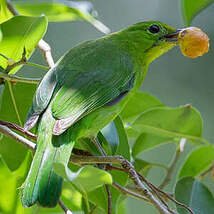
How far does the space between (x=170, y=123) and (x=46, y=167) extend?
3.68 feet

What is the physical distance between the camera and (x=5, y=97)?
9.73 feet

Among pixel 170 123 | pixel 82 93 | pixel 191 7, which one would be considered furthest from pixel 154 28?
pixel 82 93

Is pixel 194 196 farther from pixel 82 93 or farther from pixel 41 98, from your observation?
pixel 41 98

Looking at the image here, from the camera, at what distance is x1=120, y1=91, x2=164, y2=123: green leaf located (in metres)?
3.40

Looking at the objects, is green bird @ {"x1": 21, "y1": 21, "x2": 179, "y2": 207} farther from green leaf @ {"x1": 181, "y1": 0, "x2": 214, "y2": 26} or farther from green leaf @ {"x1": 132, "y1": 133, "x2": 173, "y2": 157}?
green leaf @ {"x1": 132, "y1": 133, "x2": 173, "y2": 157}

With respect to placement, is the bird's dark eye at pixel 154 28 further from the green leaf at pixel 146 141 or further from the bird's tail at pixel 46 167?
the bird's tail at pixel 46 167

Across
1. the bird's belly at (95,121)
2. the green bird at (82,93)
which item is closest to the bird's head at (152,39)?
the green bird at (82,93)

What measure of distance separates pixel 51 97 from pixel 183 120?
90 cm

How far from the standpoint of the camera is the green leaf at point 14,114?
9.61 ft

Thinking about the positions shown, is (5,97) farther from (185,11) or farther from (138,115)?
(185,11)

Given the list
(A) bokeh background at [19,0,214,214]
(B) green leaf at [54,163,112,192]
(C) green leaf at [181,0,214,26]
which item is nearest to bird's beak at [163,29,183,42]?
(C) green leaf at [181,0,214,26]

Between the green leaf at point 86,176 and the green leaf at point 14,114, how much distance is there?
2.74 feet

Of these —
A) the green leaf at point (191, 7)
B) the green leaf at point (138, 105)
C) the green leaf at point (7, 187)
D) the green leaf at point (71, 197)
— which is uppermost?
the green leaf at point (191, 7)

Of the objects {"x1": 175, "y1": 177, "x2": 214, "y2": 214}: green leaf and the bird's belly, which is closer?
the bird's belly
